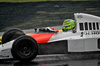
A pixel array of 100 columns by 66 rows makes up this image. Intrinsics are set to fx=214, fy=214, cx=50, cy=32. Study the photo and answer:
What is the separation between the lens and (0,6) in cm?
1429

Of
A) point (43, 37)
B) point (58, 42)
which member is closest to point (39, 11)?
point (43, 37)

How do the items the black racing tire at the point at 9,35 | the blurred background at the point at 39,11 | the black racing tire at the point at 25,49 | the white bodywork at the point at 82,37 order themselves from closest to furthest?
the black racing tire at the point at 25,49
the white bodywork at the point at 82,37
the black racing tire at the point at 9,35
the blurred background at the point at 39,11

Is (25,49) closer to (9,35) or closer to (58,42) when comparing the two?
(58,42)

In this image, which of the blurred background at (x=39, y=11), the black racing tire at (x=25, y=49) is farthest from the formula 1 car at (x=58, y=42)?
the blurred background at (x=39, y=11)

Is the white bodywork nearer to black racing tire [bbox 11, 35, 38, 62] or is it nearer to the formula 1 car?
the formula 1 car

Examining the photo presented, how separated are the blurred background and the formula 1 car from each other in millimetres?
6711

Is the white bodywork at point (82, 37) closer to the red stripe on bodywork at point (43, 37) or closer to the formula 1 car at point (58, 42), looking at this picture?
the formula 1 car at point (58, 42)

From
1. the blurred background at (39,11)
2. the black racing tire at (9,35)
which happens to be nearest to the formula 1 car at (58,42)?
the black racing tire at (9,35)

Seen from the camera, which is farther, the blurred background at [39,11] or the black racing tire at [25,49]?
the blurred background at [39,11]

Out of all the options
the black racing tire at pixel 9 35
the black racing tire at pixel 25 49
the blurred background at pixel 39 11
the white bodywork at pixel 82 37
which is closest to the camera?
the black racing tire at pixel 25 49

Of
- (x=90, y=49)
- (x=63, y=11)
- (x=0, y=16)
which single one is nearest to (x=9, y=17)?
(x=0, y=16)

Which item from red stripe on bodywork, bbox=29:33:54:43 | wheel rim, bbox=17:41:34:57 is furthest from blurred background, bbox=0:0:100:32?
wheel rim, bbox=17:41:34:57

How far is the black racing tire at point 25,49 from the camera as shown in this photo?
633 cm

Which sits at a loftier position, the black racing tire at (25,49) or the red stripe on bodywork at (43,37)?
the red stripe on bodywork at (43,37)
